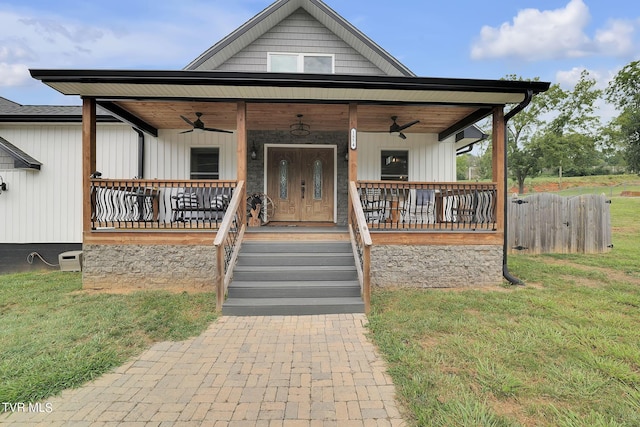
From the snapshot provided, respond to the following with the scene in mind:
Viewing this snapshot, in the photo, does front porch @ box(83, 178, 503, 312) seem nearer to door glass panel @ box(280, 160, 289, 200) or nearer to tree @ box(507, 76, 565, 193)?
door glass panel @ box(280, 160, 289, 200)

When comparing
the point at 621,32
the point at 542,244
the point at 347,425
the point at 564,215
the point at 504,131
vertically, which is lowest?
the point at 347,425

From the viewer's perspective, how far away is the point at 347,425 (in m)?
2.08

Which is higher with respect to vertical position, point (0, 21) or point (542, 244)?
point (0, 21)

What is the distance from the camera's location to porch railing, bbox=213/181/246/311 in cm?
417

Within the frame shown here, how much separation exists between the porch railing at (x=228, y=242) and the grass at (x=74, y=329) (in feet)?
1.24

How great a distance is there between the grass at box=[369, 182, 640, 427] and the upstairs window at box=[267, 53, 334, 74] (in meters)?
6.29

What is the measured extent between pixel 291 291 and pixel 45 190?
269 inches

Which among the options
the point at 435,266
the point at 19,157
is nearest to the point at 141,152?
the point at 19,157

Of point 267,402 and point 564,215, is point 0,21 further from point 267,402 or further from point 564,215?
point 564,215

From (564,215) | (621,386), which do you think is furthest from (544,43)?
(621,386)

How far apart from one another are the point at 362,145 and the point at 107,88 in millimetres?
5433

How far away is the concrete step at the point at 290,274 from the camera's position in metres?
4.70

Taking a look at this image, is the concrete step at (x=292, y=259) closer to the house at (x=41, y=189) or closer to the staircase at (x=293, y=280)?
the staircase at (x=293, y=280)

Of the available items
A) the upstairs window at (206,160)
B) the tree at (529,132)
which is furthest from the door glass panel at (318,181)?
the tree at (529,132)
